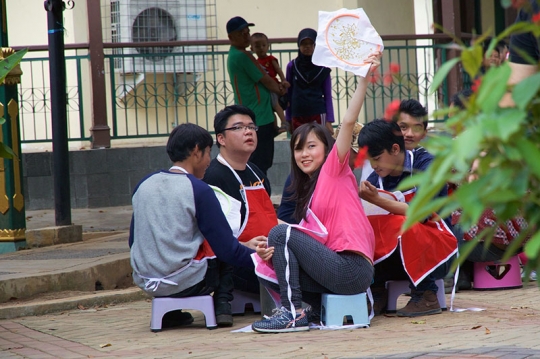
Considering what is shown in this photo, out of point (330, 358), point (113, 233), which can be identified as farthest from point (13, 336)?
point (113, 233)

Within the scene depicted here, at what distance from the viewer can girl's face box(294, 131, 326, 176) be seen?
5.20 meters

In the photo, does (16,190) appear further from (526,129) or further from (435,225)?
(526,129)

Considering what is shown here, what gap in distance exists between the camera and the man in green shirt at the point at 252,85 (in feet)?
29.5

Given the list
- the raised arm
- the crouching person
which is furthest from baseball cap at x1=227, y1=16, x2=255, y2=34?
the raised arm

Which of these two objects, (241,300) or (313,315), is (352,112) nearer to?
(313,315)

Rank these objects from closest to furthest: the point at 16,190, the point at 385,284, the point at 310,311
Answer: the point at 310,311 < the point at 385,284 < the point at 16,190

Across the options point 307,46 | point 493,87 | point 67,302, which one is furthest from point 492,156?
Result: point 307,46

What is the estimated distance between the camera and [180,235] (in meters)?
5.15

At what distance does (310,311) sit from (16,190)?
4.10 metres

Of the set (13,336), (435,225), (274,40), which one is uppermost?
(274,40)

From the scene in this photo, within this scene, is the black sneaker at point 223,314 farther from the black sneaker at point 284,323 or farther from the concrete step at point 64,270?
the concrete step at point 64,270

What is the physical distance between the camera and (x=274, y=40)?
11992 millimetres

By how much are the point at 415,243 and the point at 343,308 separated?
2.00ft

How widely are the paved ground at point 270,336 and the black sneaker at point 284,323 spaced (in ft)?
0.18
